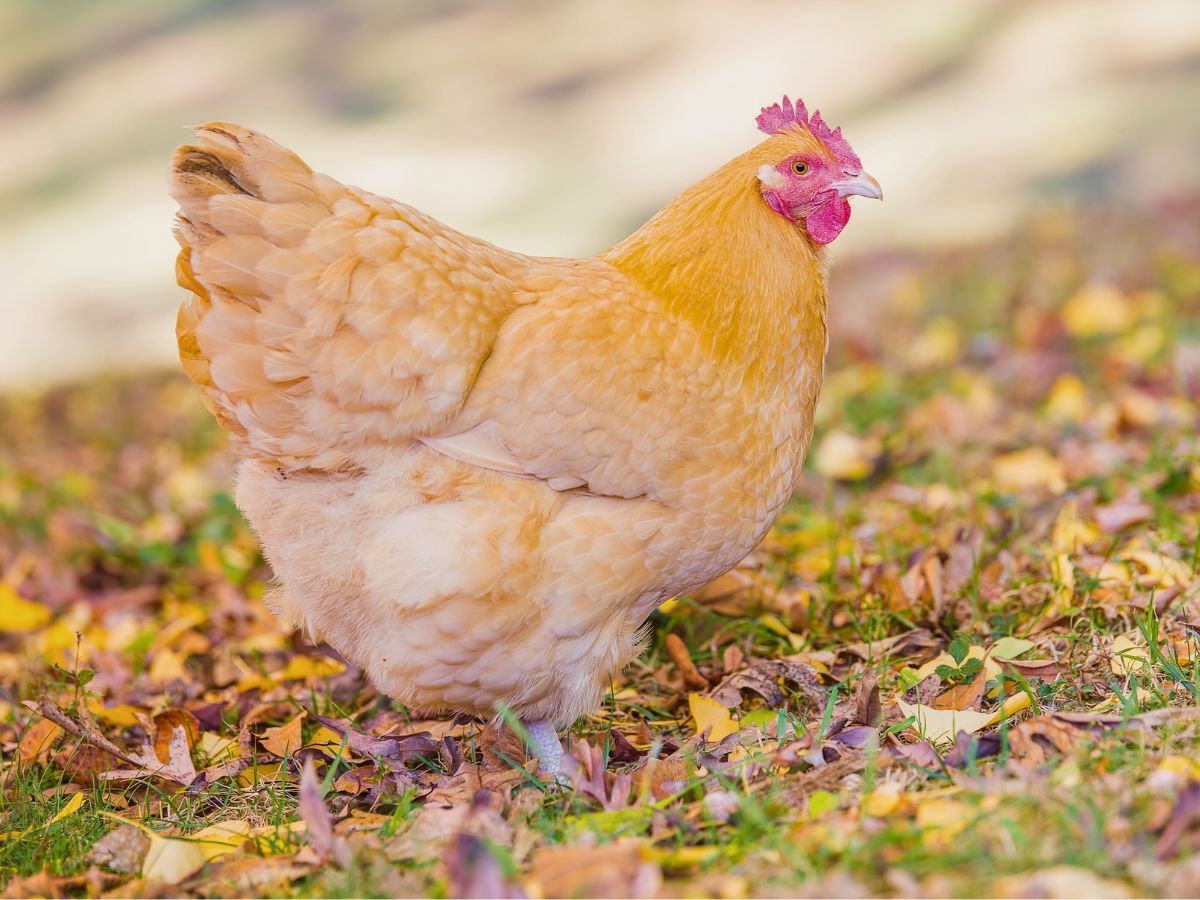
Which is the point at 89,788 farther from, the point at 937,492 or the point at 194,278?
the point at 937,492

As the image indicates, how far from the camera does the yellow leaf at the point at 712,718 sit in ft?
9.66

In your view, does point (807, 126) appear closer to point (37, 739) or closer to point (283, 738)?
point (283, 738)

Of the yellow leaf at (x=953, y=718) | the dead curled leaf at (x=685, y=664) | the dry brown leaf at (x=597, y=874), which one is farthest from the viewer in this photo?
the dead curled leaf at (x=685, y=664)

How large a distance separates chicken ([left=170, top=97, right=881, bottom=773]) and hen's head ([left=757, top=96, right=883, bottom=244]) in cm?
22

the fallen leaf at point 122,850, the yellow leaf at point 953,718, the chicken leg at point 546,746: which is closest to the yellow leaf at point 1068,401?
the yellow leaf at point 953,718

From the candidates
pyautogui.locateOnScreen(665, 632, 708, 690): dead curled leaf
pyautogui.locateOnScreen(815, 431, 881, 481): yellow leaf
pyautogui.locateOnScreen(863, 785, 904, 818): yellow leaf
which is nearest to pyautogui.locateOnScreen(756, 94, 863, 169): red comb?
pyautogui.locateOnScreen(665, 632, 708, 690): dead curled leaf

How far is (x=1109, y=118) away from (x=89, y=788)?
1007cm

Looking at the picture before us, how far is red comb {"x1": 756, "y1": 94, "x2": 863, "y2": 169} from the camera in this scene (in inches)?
Result: 124

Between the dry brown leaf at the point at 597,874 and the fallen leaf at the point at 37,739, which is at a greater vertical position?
the fallen leaf at the point at 37,739

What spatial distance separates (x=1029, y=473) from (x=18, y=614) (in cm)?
393

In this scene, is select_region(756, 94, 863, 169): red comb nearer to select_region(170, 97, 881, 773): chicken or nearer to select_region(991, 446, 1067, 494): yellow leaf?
select_region(170, 97, 881, 773): chicken

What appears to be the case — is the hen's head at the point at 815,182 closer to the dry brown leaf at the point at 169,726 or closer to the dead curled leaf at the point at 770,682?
the dead curled leaf at the point at 770,682

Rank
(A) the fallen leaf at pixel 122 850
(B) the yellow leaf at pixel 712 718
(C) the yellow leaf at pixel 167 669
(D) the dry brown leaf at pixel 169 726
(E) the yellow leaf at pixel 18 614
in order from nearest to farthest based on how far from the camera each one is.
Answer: (A) the fallen leaf at pixel 122 850, (B) the yellow leaf at pixel 712 718, (D) the dry brown leaf at pixel 169 726, (C) the yellow leaf at pixel 167 669, (E) the yellow leaf at pixel 18 614

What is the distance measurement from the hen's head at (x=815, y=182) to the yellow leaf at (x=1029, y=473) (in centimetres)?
170
